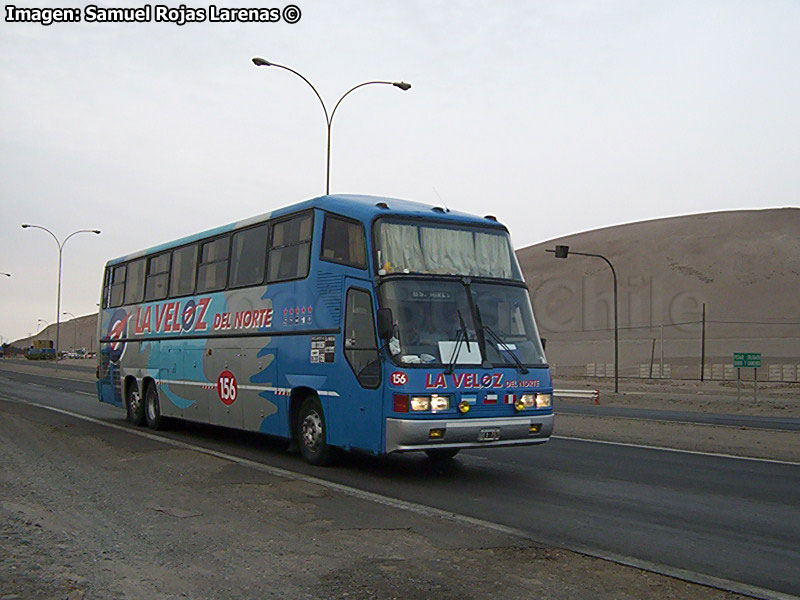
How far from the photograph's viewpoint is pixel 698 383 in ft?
189

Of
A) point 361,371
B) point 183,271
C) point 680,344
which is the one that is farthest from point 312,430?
point 680,344

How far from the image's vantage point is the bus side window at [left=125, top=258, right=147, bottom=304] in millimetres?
19734

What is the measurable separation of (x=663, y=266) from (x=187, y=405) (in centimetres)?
12147

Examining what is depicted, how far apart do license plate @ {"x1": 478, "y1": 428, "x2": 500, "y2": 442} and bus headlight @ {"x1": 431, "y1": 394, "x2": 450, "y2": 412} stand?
60cm

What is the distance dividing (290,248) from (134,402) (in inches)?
316

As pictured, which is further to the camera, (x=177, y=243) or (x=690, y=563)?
(x=177, y=243)

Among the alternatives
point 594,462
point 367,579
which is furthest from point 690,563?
point 594,462

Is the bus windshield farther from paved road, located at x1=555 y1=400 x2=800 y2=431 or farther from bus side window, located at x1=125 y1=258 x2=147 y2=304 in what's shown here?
paved road, located at x1=555 y1=400 x2=800 y2=431

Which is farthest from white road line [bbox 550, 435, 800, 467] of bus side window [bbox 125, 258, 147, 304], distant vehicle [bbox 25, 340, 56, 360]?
distant vehicle [bbox 25, 340, 56, 360]

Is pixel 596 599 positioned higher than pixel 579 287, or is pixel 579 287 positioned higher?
pixel 579 287

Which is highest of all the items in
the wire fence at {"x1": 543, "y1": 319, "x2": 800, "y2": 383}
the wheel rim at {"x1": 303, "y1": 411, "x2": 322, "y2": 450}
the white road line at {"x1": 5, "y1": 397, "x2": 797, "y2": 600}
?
the wire fence at {"x1": 543, "y1": 319, "x2": 800, "y2": 383}

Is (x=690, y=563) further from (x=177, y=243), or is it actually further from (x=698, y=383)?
(x=698, y=383)

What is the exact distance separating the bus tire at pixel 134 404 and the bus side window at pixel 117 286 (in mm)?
2167

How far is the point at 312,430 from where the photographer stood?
42.4 feet
